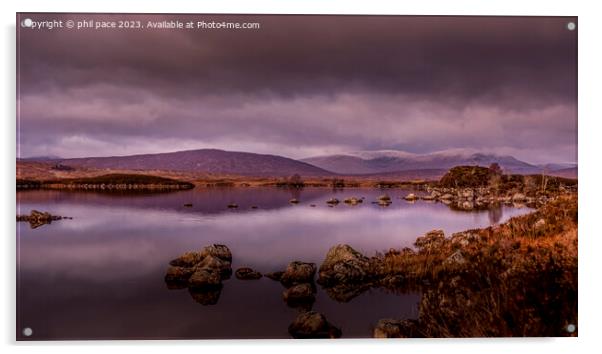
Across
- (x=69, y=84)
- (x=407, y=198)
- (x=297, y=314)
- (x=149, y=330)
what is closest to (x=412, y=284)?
(x=407, y=198)

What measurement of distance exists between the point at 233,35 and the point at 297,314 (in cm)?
290

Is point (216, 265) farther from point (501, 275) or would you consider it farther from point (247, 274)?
point (501, 275)

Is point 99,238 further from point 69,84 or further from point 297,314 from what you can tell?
point 297,314

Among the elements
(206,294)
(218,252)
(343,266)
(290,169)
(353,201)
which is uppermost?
(290,169)

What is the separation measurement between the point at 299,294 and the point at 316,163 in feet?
4.47

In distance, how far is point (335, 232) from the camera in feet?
15.3

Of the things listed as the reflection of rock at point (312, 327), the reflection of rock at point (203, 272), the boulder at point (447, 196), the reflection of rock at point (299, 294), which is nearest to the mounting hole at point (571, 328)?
the boulder at point (447, 196)

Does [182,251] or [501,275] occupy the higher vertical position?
[182,251]

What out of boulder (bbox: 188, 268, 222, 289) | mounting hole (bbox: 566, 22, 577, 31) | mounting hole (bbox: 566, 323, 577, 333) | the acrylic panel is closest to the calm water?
the acrylic panel

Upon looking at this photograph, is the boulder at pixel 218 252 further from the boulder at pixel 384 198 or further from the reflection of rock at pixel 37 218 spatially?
the boulder at pixel 384 198

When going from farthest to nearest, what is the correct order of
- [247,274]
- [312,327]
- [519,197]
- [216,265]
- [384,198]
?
1. [384,198]
2. [519,197]
3. [247,274]
4. [216,265]
5. [312,327]

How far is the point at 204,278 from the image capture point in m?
4.42

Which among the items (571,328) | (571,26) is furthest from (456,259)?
(571,26)

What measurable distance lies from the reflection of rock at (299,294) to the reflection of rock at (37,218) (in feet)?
8.08
